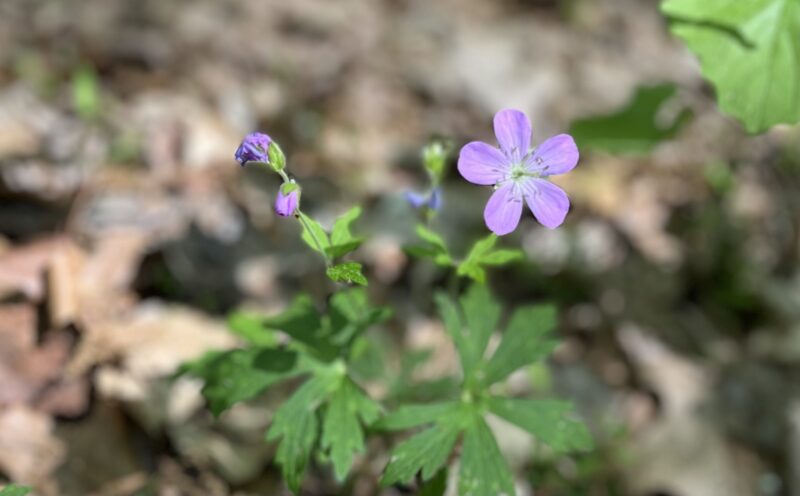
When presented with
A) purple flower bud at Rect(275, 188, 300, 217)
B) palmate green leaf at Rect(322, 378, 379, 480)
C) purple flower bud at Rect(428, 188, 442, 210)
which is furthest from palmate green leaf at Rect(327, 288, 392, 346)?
purple flower bud at Rect(275, 188, 300, 217)

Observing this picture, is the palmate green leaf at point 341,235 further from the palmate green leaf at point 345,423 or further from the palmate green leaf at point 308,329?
the palmate green leaf at point 345,423

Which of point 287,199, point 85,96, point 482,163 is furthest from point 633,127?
point 85,96

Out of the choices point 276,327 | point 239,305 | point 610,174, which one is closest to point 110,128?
point 239,305

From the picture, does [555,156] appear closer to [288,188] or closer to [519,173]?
[519,173]

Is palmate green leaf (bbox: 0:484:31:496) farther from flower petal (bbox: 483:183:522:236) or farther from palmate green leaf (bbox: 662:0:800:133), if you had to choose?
palmate green leaf (bbox: 662:0:800:133)

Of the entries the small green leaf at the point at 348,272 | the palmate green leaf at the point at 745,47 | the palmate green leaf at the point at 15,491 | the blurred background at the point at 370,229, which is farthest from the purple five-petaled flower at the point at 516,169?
the palmate green leaf at the point at 15,491

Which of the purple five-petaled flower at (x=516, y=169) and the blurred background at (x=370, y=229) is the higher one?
the purple five-petaled flower at (x=516, y=169)

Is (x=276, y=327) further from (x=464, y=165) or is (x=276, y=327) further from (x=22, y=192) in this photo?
(x=22, y=192)
